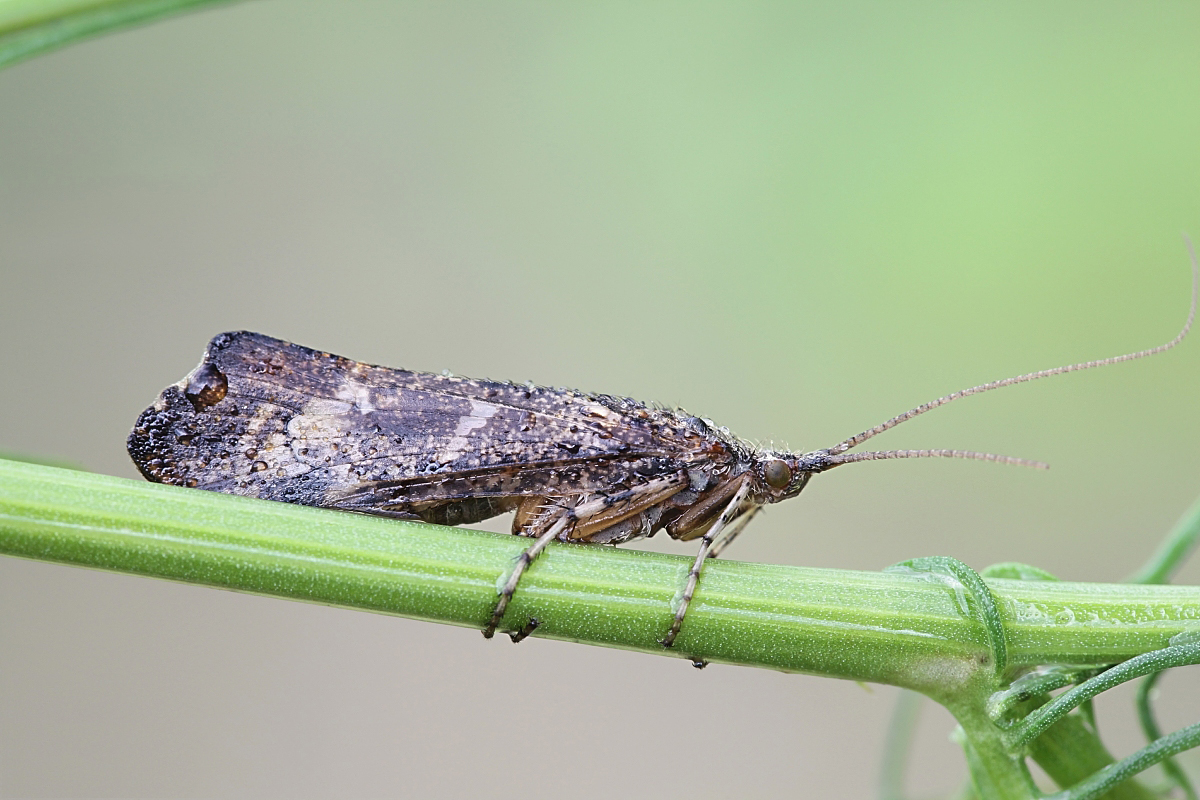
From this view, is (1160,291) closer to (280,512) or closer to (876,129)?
(876,129)

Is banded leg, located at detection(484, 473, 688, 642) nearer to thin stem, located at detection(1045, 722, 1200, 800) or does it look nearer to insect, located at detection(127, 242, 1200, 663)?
insect, located at detection(127, 242, 1200, 663)

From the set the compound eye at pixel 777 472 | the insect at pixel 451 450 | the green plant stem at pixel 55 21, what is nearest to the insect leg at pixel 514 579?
the insect at pixel 451 450

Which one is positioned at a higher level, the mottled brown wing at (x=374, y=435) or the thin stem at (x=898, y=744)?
the mottled brown wing at (x=374, y=435)

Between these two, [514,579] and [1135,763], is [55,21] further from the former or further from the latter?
[1135,763]

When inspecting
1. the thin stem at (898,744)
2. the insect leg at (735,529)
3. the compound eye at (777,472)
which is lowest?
the thin stem at (898,744)

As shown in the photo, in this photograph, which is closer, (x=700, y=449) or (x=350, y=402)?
(x=350, y=402)

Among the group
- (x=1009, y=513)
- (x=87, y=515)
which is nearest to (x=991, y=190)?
(x=1009, y=513)

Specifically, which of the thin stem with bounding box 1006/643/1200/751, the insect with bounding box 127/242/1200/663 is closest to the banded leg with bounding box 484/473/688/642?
the insect with bounding box 127/242/1200/663

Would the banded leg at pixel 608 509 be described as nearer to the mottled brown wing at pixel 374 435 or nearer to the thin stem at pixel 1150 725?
the mottled brown wing at pixel 374 435

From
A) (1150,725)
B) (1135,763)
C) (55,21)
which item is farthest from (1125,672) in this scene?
(55,21)
